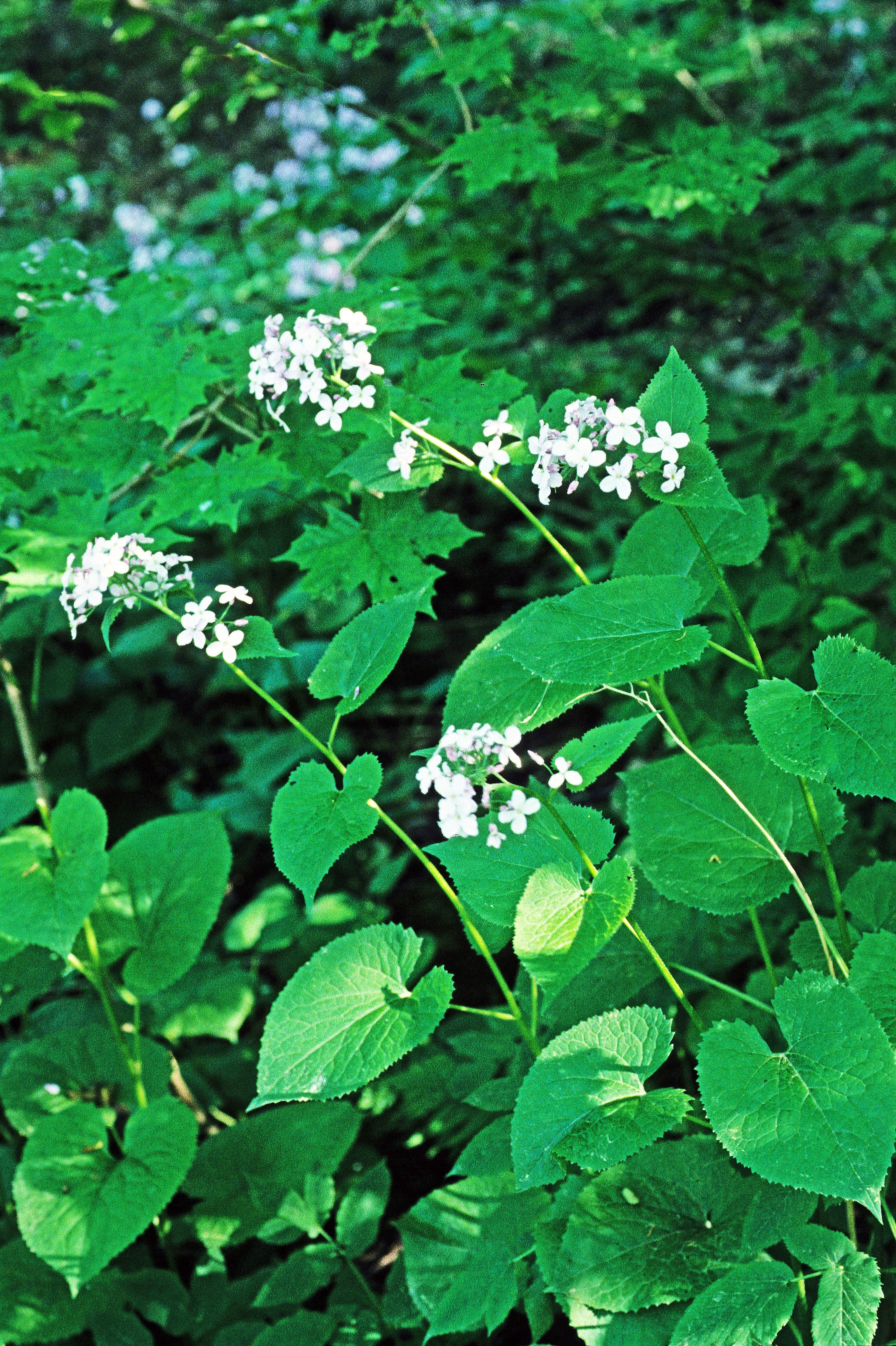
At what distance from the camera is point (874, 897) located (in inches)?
53.9

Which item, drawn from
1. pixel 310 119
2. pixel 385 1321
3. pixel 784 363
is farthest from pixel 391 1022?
pixel 310 119

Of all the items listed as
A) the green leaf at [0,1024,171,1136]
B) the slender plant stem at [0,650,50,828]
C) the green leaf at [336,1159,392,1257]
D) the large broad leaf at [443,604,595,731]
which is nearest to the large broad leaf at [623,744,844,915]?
the large broad leaf at [443,604,595,731]

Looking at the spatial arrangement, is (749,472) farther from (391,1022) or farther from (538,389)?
(391,1022)

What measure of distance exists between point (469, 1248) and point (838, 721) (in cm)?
93

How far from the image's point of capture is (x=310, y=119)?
4.83m

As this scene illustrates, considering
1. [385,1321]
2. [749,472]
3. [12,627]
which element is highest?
[749,472]

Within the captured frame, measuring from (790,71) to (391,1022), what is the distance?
5.24 metres

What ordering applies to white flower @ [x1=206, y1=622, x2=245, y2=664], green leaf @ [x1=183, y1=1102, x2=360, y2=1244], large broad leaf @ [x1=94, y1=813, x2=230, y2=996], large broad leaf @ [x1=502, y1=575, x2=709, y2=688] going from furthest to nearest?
large broad leaf @ [x1=94, y1=813, x2=230, y2=996]
green leaf @ [x1=183, y1=1102, x2=360, y2=1244]
white flower @ [x1=206, y1=622, x2=245, y2=664]
large broad leaf @ [x1=502, y1=575, x2=709, y2=688]

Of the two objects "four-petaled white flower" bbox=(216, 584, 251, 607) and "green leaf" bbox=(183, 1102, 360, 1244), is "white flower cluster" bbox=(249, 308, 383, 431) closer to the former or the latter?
"four-petaled white flower" bbox=(216, 584, 251, 607)

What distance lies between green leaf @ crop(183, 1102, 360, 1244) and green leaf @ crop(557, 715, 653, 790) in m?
0.97

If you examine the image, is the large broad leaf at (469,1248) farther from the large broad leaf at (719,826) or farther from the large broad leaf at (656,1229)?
the large broad leaf at (719,826)

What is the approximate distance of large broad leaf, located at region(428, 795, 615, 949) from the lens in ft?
4.04

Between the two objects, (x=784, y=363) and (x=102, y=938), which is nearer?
(x=102, y=938)

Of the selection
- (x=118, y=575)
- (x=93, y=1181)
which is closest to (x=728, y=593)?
(x=118, y=575)
